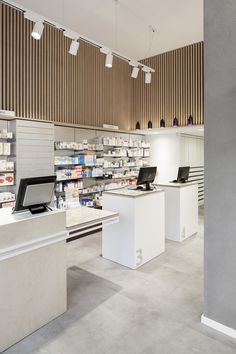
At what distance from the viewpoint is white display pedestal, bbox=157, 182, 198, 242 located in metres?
4.90

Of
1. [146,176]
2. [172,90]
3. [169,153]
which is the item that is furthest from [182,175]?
[172,90]

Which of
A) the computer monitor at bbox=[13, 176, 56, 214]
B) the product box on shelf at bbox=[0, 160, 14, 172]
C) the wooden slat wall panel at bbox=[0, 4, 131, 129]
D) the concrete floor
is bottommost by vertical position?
the concrete floor

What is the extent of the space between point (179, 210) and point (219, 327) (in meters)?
2.68

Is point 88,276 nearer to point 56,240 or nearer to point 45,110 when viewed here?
point 56,240

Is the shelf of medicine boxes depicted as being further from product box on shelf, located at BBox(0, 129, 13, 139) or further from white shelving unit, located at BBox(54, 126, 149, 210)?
white shelving unit, located at BBox(54, 126, 149, 210)

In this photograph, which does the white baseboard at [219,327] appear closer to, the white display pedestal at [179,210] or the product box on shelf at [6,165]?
the white display pedestal at [179,210]

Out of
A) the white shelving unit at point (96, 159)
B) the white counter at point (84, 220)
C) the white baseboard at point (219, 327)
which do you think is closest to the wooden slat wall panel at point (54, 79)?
the white shelving unit at point (96, 159)

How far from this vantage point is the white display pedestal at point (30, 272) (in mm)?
2129

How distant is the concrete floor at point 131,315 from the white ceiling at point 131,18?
4.49m

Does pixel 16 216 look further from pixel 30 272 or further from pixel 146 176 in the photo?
pixel 146 176

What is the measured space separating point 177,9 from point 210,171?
3771mm

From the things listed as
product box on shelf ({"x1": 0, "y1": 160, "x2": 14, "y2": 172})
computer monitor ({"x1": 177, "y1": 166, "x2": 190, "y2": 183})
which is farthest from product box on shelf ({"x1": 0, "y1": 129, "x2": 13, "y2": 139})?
computer monitor ({"x1": 177, "y1": 166, "x2": 190, "y2": 183})

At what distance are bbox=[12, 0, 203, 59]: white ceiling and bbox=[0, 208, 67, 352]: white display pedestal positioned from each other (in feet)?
13.0

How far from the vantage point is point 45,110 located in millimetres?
5027
